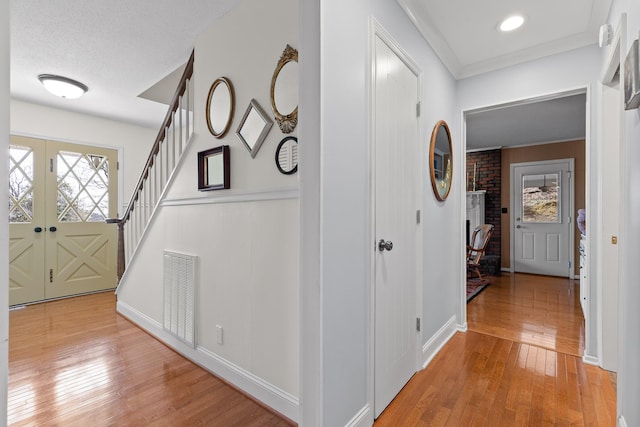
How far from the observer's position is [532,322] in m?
3.05

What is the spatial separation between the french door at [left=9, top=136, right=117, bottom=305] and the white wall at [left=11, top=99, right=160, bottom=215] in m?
0.12

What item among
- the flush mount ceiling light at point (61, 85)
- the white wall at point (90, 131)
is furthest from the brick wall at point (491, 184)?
the flush mount ceiling light at point (61, 85)

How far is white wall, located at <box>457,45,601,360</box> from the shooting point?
2.23 m

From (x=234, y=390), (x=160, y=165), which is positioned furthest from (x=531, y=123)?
(x=234, y=390)

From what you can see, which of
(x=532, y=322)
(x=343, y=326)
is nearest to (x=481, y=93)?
(x=532, y=322)

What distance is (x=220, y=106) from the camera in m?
2.10

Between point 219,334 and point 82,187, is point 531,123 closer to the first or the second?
point 219,334

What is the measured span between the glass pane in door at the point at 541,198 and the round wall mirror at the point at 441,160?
4012 mm

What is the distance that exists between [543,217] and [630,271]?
196 inches

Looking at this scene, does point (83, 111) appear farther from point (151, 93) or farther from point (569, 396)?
point (569, 396)

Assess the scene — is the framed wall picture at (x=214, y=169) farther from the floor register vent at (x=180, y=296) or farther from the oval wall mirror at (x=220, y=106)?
the floor register vent at (x=180, y=296)

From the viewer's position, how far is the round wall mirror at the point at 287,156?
162 centimetres

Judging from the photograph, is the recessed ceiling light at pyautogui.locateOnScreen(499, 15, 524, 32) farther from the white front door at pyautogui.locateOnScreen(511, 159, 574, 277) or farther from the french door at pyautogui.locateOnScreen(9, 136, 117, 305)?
the french door at pyautogui.locateOnScreen(9, 136, 117, 305)

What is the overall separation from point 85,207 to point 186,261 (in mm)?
3010
